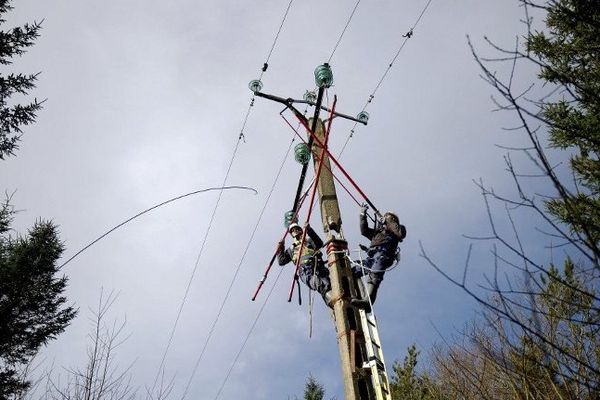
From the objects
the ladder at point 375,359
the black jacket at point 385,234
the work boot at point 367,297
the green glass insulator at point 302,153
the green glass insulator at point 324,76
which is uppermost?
the green glass insulator at point 324,76

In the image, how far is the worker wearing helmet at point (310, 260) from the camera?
6105 mm

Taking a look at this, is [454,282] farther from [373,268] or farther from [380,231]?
[380,231]

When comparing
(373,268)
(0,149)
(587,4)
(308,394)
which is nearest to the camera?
(587,4)

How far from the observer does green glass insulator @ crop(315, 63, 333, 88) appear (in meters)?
6.47

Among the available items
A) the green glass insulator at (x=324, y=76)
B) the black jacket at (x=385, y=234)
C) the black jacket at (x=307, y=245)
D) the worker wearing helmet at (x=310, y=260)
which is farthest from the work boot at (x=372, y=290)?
the green glass insulator at (x=324, y=76)

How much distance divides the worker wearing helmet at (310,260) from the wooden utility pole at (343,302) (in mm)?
368

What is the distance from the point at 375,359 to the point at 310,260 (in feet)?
7.27

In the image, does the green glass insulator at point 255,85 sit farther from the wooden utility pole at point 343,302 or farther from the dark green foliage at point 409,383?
the dark green foliage at point 409,383

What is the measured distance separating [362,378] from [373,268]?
175 centimetres

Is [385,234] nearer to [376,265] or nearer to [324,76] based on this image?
[376,265]

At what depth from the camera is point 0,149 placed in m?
8.15

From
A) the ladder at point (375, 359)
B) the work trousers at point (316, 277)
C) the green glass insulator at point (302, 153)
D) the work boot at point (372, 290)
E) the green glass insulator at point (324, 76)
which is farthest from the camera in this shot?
the green glass insulator at point (302, 153)

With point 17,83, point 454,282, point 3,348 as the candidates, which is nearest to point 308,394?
point 3,348

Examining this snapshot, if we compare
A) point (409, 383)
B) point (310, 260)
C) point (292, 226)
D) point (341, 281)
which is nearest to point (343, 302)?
point (341, 281)
